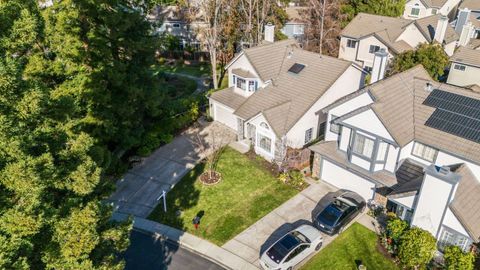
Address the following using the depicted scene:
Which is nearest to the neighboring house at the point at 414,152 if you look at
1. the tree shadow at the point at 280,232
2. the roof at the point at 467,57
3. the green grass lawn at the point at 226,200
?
the green grass lawn at the point at 226,200

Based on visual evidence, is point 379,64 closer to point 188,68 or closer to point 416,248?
point 416,248

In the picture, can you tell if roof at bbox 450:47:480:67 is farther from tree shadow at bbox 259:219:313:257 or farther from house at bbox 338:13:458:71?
tree shadow at bbox 259:219:313:257

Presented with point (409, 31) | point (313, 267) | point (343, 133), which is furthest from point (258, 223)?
point (409, 31)

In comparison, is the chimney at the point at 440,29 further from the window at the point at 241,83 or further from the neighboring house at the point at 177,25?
the neighboring house at the point at 177,25

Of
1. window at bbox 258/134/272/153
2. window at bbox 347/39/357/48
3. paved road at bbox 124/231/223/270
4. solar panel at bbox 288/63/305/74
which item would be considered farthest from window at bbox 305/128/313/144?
window at bbox 347/39/357/48

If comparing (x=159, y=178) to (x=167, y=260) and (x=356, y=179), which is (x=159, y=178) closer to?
(x=167, y=260)
